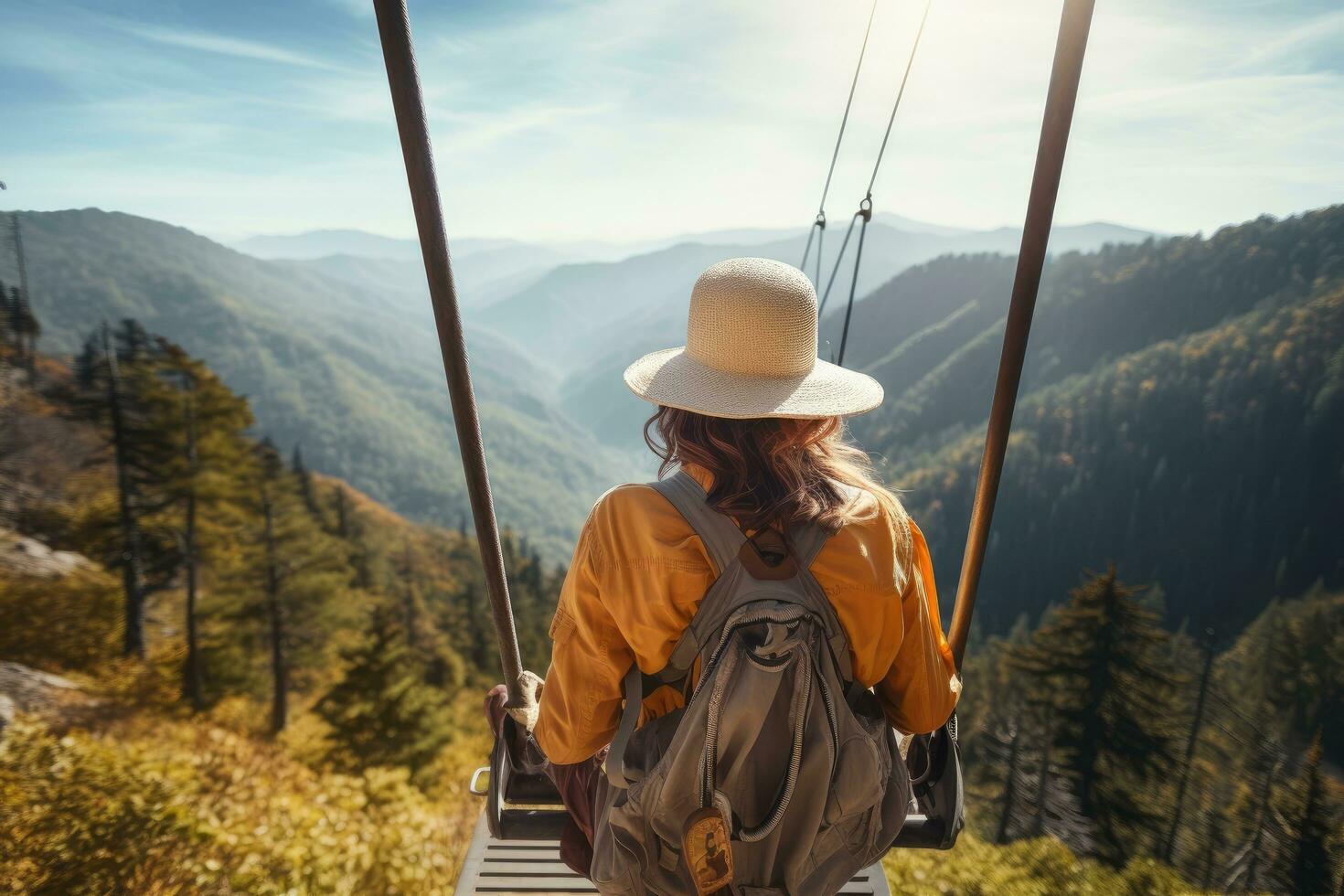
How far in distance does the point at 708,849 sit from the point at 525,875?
1.82 m

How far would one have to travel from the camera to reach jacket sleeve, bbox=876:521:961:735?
1744mm

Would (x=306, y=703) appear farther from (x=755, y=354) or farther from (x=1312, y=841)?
(x=755, y=354)

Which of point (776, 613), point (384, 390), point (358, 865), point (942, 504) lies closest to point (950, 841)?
point (776, 613)

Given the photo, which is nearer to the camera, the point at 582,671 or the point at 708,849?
the point at 708,849

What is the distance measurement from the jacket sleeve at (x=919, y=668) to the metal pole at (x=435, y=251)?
1.14m

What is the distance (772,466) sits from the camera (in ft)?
5.21

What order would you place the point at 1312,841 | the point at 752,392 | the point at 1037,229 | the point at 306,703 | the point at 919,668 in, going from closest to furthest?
1. the point at 752,392
2. the point at 919,668
3. the point at 1037,229
4. the point at 1312,841
5. the point at 306,703

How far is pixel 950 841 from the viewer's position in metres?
2.28

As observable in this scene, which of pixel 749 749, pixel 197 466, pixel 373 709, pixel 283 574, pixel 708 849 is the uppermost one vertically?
pixel 749 749

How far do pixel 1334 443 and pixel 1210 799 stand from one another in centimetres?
6190

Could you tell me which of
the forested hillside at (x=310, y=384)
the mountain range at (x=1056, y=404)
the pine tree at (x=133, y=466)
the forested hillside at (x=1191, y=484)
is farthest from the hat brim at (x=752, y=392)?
the forested hillside at (x=310, y=384)

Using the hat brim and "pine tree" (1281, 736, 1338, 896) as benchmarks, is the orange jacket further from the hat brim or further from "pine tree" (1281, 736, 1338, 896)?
"pine tree" (1281, 736, 1338, 896)

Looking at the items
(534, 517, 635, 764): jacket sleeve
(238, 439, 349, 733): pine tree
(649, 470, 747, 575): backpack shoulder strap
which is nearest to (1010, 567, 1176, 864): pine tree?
(534, 517, 635, 764): jacket sleeve

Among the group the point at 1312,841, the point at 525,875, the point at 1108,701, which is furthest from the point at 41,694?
the point at 1312,841
